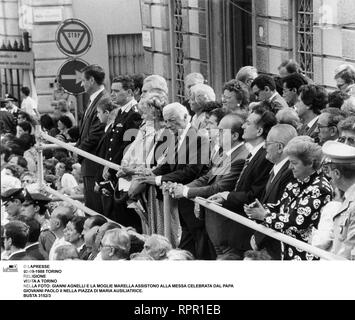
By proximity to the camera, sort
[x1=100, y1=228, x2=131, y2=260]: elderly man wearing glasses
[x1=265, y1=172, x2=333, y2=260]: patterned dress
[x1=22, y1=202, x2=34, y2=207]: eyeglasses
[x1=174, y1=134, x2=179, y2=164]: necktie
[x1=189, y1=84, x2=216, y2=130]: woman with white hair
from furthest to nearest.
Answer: [x1=22, y1=202, x2=34, y2=207]: eyeglasses
[x1=189, y1=84, x2=216, y2=130]: woman with white hair
[x1=174, y1=134, x2=179, y2=164]: necktie
[x1=100, y1=228, x2=131, y2=260]: elderly man wearing glasses
[x1=265, y1=172, x2=333, y2=260]: patterned dress

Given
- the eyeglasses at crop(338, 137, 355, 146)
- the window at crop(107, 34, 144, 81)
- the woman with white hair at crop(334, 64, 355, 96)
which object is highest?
the window at crop(107, 34, 144, 81)

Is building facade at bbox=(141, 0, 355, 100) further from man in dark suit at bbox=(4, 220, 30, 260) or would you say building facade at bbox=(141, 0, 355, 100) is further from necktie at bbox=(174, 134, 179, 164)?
man in dark suit at bbox=(4, 220, 30, 260)

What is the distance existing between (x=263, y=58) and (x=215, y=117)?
2.53 ft

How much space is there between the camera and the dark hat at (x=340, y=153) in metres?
5.43

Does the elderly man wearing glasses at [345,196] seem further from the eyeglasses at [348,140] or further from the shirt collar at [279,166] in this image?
the shirt collar at [279,166]

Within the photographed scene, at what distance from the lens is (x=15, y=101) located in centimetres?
693

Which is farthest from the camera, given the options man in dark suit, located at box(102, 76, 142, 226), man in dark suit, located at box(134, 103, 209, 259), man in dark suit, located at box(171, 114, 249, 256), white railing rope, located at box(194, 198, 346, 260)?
man in dark suit, located at box(102, 76, 142, 226)

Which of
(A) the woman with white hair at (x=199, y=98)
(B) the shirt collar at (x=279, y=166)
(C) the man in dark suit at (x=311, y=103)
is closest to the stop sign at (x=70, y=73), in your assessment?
(A) the woman with white hair at (x=199, y=98)

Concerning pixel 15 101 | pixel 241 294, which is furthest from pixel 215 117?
pixel 241 294

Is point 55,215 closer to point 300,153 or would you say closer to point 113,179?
point 113,179

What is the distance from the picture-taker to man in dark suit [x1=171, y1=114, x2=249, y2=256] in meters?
6.39

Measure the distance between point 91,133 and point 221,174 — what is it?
58.0 inches

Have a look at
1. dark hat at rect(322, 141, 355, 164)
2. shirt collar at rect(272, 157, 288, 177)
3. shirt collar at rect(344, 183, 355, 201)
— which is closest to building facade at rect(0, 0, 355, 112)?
shirt collar at rect(272, 157, 288, 177)

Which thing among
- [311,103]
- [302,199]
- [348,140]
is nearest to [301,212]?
[302,199]
